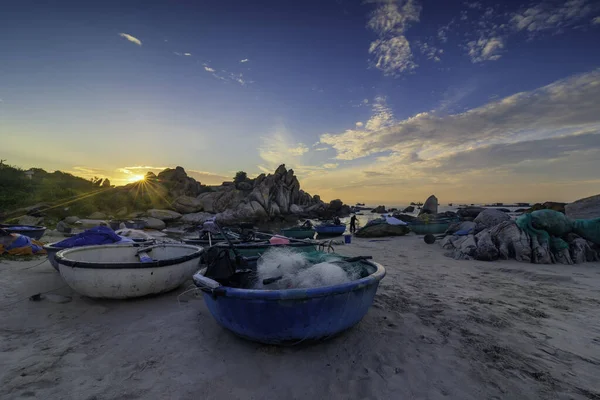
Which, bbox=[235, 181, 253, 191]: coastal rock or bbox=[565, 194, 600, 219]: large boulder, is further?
bbox=[235, 181, 253, 191]: coastal rock

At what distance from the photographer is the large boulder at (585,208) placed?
12744 millimetres

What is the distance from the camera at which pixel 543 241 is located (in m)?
10.4

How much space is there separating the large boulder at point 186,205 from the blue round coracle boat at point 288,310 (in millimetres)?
51175

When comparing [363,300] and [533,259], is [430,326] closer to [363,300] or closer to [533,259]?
[363,300]

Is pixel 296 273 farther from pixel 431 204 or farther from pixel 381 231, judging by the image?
pixel 431 204

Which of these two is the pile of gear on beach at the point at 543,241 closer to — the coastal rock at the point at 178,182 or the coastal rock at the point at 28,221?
the coastal rock at the point at 28,221

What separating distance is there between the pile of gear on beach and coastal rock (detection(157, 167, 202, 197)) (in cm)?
5944

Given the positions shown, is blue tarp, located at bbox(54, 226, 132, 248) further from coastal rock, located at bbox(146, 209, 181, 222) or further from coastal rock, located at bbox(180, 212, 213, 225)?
coastal rock, located at bbox(146, 209, 181, 222)

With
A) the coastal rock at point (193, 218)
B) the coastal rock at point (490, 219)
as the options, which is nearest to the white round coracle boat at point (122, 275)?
the coastal rock at point (490, 219)

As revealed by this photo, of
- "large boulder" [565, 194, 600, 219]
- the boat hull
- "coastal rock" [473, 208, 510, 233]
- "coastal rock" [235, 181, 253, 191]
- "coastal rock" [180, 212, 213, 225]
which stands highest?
"coastal rock" [235, 181, 253, 191]

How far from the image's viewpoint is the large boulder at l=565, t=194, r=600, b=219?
12.7 meters

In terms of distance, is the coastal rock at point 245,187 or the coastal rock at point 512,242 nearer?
the coastal rock at point 512,242

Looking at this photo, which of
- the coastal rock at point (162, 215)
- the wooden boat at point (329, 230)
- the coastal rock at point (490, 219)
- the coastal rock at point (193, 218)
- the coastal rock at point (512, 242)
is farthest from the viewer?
the coastal rock at point (193, 218)

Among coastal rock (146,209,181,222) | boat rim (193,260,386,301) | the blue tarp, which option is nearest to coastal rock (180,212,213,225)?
coastal rock (146,209,181,222)
